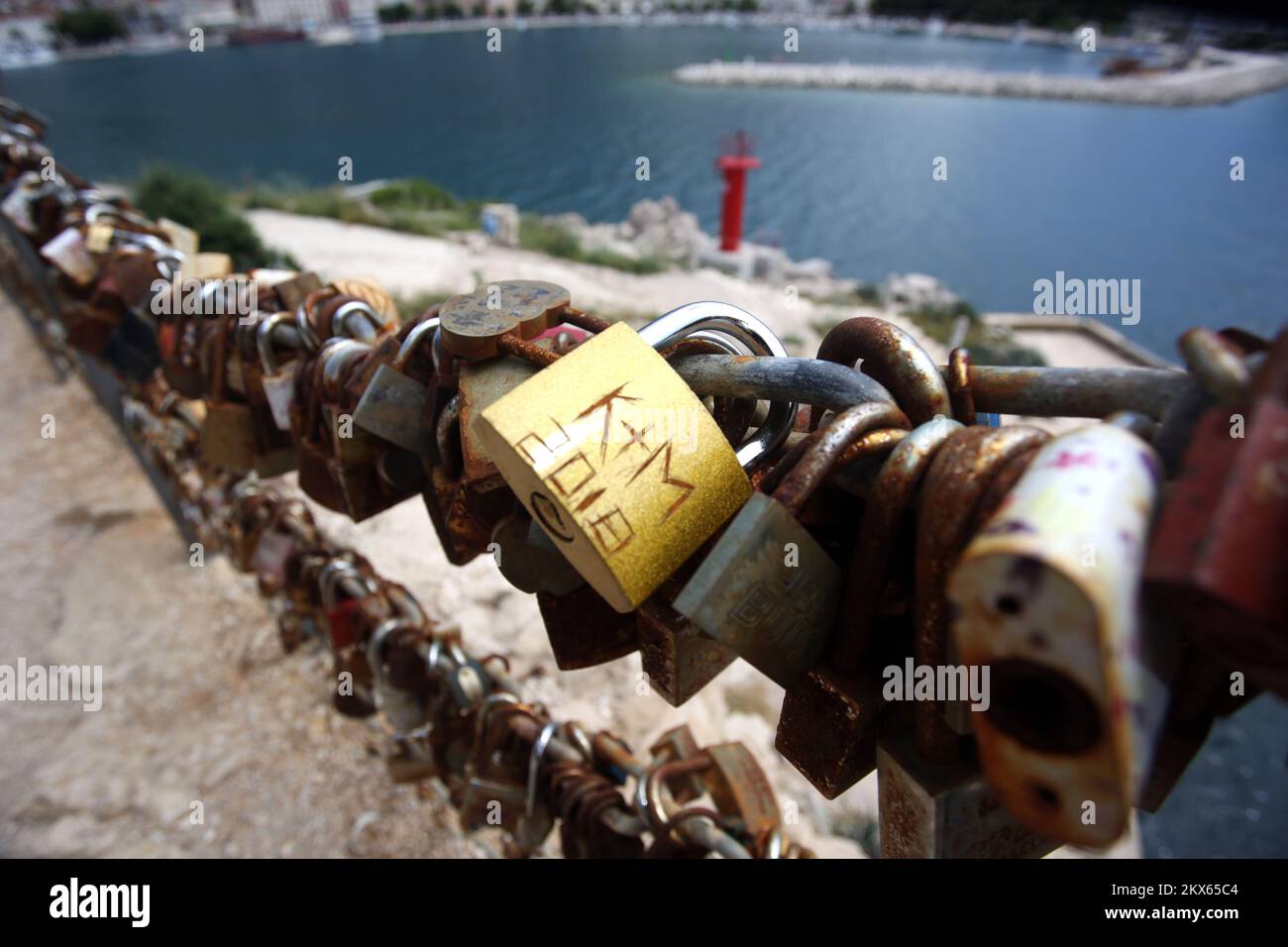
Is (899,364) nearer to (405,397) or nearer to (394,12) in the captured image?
(405,397)

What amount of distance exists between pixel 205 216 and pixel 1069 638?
13775mm

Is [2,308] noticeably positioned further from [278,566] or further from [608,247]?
[608,247]

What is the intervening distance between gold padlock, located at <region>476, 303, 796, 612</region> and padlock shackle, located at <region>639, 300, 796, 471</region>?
58mm

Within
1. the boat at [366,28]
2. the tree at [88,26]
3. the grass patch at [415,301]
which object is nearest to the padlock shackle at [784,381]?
the grass patch at [415,301]

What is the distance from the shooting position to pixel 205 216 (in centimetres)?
1155

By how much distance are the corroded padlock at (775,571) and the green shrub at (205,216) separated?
36.4ft

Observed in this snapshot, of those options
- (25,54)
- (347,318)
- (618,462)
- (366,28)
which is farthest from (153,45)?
(618,462)

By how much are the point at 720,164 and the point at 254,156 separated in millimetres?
20486

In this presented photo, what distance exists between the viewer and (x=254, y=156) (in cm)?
2936

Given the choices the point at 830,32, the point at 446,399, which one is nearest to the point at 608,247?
the point at 446,399

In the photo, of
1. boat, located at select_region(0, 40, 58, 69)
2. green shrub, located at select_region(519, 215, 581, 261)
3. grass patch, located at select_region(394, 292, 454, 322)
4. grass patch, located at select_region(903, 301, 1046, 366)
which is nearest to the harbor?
green shrub, located at select_region(519, 215, 581, 261)

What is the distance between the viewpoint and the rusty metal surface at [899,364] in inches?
20.1

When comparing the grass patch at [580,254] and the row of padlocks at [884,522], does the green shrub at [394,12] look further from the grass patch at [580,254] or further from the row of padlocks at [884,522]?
the row of padlocks at [884,522]
